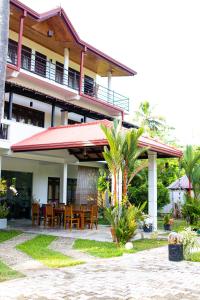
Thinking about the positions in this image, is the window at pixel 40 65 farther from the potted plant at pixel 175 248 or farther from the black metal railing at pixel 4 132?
the potted plant at pixel 175 248

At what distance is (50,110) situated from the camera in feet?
64.8

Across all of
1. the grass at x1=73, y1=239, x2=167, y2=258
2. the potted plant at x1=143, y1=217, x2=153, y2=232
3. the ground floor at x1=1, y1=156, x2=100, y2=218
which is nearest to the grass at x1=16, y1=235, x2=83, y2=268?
the grass at x1=73, y1=239, x2=167, y2=258

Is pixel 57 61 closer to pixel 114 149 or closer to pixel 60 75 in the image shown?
pixel 60 75

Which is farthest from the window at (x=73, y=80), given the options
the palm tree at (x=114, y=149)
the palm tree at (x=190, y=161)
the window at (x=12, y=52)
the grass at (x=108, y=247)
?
the grass at (x=108, y=247)

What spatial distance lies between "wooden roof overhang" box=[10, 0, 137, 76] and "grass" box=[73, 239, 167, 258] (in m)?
10.5

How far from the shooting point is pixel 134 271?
8.02 meters

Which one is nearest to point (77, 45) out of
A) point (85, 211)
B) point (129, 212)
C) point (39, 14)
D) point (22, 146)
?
point (39, 14)

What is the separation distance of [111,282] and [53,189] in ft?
48.1

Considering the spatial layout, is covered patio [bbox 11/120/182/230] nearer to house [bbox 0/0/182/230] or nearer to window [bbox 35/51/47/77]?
house [bbox 0/0/182/230]

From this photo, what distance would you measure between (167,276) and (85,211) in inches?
299

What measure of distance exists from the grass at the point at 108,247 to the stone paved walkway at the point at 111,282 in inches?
37.3

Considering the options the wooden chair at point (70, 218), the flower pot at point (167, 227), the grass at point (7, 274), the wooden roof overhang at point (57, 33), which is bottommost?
the grass at point (7, 274)

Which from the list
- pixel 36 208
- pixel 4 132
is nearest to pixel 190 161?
pixel 36 208

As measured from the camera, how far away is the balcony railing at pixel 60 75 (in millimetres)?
18405
